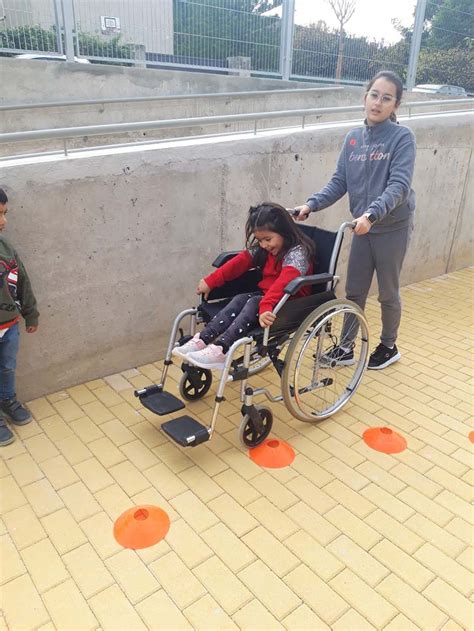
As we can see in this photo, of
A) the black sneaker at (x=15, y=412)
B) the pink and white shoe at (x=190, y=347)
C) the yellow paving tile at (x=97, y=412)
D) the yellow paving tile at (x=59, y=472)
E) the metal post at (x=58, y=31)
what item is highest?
the metal post at (x=58, y=31)

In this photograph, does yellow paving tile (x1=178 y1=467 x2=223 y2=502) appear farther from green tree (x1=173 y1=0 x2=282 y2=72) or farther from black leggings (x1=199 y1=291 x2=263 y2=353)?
green tree (x1=173 y1=0 x2=282 y2=72)

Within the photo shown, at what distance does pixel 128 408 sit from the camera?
2631mm

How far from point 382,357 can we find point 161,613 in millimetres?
2084

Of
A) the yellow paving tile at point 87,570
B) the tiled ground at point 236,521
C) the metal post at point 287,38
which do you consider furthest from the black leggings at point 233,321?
the metal post at point 287,38

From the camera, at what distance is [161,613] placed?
1.59 m

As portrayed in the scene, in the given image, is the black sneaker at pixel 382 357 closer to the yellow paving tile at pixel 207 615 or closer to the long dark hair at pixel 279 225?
the long dark hair at pixel 279 225

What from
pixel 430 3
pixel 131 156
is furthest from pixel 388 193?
pixel 430 3

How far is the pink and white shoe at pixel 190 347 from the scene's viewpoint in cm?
228

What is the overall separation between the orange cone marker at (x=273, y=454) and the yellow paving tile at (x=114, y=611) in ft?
2.74

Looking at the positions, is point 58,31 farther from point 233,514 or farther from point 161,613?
point 161,613

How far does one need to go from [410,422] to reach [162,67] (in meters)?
6.11

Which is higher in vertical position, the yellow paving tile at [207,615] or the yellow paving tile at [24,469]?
the yellow paving tile at [207,615]

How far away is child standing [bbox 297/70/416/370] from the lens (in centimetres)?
251

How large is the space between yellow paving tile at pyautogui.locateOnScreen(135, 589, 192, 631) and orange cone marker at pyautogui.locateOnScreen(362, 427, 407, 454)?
121 centimetres
